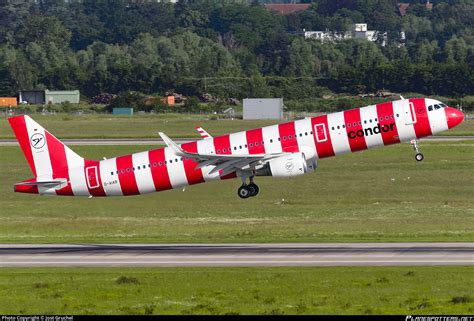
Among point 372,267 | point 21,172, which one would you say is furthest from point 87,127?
point 372,267

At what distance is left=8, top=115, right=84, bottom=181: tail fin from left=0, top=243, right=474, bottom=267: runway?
18.6ft

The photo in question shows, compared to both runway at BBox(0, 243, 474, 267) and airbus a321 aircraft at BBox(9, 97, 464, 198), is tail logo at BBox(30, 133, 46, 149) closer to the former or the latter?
airbus a321 aircraft at BBox(9, 97, 464, 198)

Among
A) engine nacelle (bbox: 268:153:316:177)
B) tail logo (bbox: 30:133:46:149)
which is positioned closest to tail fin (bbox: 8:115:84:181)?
tail logo (bbox: 30:133:46:149)

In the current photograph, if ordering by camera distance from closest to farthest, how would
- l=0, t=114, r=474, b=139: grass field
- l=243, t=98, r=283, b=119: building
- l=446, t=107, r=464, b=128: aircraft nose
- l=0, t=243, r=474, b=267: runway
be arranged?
l=0, t=243, r=474, b=267: runway → l=446, t=107, r=464, b=128: aircraft nose → l=0, t=114, r=474, b=139: grass field → l=243, t=98, r=283, b=119: building

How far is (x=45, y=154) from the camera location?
85875 millimetres

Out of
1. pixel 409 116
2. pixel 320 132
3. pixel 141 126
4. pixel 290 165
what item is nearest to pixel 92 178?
pixel 290 165

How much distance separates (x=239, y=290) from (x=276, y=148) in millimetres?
15136

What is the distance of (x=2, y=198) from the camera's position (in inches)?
4624

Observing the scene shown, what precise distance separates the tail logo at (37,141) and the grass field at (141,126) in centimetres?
7209

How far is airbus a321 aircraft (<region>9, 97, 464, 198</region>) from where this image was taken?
77.9 metres

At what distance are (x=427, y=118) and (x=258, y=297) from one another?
20.5 metres

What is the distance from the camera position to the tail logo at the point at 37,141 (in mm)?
86250

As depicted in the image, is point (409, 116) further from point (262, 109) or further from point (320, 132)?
point (262, 109)

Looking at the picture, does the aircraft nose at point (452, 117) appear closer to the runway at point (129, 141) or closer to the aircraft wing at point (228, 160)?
the aircraft wing at point (228, 160)
